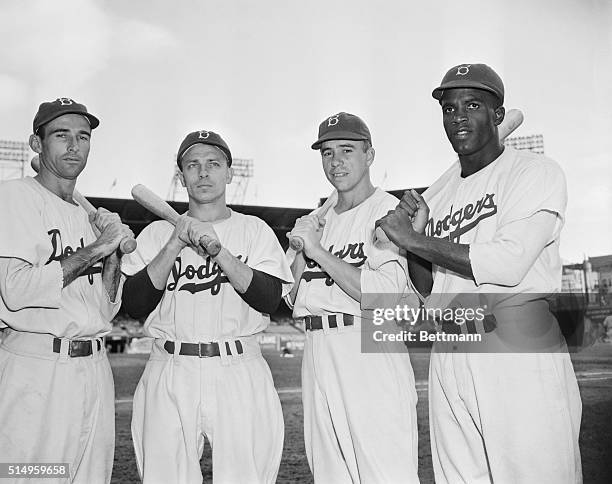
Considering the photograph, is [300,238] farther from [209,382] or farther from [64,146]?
[64,146]

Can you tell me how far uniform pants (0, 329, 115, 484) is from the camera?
82.0 inches

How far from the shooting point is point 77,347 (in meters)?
2.18

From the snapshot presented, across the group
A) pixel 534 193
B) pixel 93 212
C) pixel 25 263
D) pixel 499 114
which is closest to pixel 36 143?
pixel 93 212

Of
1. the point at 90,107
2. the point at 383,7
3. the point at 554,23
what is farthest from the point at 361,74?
the point at 90,107

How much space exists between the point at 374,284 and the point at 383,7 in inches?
74.6

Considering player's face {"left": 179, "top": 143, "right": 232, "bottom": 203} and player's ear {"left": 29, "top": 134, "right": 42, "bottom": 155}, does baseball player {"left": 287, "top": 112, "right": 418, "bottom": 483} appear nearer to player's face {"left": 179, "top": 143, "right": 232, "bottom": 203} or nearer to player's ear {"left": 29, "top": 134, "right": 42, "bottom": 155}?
player's face {"left": 179, "top": 143, "right": 232, "bottom": 203}

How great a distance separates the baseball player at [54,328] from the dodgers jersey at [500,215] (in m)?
1.12

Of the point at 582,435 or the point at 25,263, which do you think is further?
the point at 582,435

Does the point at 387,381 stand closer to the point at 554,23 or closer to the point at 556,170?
the point at 556,170

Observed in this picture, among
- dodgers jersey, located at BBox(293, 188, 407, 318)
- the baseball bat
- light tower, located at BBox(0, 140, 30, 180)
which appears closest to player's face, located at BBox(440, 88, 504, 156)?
the baseball bat

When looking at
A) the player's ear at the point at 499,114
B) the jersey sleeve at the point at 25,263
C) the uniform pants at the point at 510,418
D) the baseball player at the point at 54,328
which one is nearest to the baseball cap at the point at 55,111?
the baseball player at the point at 54,328

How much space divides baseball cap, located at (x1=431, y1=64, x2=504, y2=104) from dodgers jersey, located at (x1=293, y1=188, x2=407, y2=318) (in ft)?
1.85

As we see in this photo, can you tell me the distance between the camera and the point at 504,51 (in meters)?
3.48

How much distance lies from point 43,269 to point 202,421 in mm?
736
